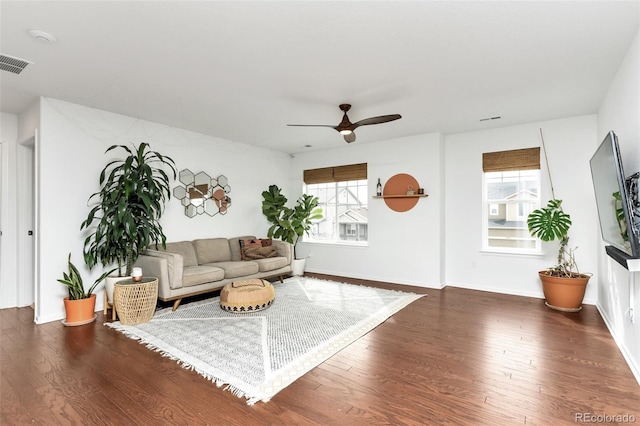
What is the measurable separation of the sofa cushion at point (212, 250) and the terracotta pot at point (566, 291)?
4.58 meters

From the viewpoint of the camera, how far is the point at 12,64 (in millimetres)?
2795

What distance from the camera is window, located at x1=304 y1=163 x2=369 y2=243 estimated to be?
6.14 m

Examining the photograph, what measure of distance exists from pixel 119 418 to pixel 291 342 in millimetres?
1420

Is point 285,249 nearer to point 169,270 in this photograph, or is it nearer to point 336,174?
point 336,174

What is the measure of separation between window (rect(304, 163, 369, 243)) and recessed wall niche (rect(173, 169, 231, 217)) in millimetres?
1870

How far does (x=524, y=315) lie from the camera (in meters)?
3.74

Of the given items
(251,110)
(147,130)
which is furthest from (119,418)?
(147,130)

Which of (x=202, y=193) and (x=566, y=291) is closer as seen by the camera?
(x=566, y=291)

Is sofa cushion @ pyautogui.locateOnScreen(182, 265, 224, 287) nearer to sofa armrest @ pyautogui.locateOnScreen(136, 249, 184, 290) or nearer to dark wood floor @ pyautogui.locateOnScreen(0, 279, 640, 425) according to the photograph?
sofa armrest @ pyautogui.locateOnScreen(136, 249, 184, 290)

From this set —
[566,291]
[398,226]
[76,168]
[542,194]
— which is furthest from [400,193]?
[76,168]

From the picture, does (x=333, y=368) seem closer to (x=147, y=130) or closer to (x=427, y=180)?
(x=427, y=180)

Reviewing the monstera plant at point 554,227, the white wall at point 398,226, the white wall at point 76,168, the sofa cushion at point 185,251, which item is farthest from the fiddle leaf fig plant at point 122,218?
the monstera plant at point 554,227

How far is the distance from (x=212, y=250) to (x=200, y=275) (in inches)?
39.6

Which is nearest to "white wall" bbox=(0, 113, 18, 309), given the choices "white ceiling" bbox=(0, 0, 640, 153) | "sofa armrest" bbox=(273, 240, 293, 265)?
"white ceiling" bbox=(0, 0, 640, 153)
